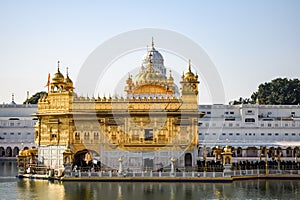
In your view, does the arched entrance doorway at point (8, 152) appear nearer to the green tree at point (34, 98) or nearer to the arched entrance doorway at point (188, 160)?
the green tree at point (34, 98)

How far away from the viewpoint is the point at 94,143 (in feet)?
129

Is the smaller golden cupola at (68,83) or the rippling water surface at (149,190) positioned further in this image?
the smaller golden cupola at (68,83)

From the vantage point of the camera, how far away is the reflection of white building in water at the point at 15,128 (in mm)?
72875

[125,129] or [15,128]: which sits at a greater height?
[15,128]

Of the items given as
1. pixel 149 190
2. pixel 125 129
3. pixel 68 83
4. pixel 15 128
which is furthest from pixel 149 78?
pixel 15 128

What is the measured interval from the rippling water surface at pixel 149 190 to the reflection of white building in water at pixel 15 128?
3666 centimetres

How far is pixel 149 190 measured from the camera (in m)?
32.5

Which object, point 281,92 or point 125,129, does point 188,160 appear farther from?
point 281,92

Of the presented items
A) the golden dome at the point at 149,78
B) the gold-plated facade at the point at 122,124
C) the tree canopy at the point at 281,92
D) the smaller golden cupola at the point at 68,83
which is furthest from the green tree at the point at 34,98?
the gold-plated facade at the point at 122,124

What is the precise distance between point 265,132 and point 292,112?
7006 mm

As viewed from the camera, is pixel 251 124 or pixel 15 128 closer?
pixel 251 124

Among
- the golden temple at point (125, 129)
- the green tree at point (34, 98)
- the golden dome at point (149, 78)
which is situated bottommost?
the golden temple at point (125, 129)

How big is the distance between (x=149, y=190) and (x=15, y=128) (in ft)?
153

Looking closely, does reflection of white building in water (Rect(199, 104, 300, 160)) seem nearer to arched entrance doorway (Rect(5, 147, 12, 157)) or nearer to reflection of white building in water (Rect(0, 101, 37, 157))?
reflection of white building in water (Rect(0, 101, 37, 157))
